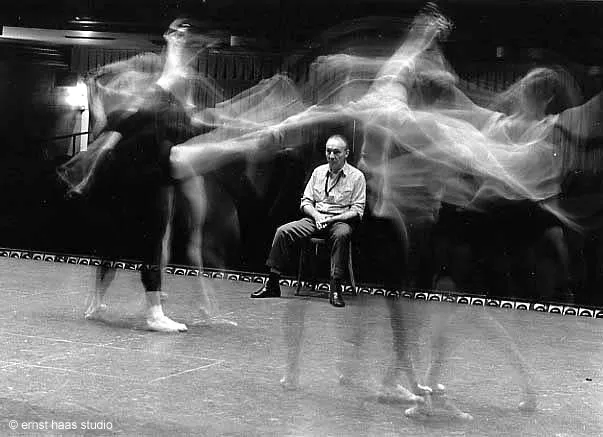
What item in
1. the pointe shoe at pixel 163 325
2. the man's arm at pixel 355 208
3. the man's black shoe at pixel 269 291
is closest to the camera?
the man's black shoe at pixel 269 291

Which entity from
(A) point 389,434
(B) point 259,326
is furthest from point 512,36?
(A) point 389,434

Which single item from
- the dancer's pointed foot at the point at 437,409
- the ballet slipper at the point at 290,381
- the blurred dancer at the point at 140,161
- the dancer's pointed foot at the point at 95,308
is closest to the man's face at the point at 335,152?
the blurred dancer at the point at 140,161

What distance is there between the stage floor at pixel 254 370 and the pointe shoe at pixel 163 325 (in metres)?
0.14

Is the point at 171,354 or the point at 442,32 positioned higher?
the point at 442,32

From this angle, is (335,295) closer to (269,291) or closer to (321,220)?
(321,220)

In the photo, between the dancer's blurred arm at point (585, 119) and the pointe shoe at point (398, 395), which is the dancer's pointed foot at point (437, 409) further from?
the dancer's blurred arm at point (585, 119)

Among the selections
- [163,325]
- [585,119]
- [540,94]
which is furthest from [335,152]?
[585,119]

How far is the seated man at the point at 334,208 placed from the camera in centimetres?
812

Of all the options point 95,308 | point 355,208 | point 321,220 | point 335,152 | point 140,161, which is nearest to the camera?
point 95,308

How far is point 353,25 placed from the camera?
1016 cm

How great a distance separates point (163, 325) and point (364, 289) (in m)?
3.20

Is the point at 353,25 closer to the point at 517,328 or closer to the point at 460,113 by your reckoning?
the point at 460,113

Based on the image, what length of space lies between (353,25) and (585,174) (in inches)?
95.9

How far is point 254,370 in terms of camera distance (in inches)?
247
